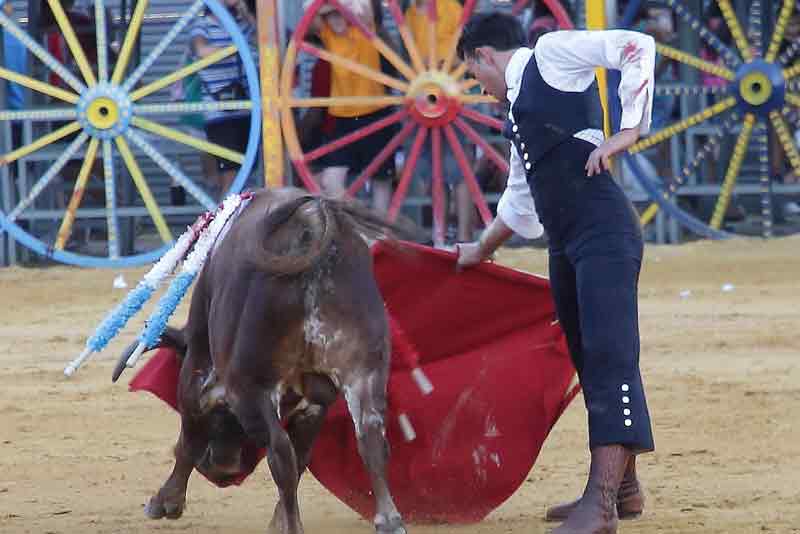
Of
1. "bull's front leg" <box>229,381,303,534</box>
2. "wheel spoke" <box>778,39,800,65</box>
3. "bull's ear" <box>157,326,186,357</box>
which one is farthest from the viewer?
"wheel spoke" <box>778,39,800,65</box>

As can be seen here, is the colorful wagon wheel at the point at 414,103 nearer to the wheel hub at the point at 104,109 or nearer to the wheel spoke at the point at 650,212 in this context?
the wheel spoke at the point at 650,212

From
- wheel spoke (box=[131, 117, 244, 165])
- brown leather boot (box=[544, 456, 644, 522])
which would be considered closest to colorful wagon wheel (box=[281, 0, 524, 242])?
wheel spoke (box=[131, 117, 244, 165])

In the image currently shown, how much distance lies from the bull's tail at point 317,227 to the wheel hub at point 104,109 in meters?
6.75

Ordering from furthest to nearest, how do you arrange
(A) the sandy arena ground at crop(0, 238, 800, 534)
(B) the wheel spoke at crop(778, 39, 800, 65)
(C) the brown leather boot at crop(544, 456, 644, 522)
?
(B) the wheel spoke at crop(778, 39, 800, 65) < (A) the sandy arena ground at crop(0, 238, 800, 534) < (C) the brown leather boot at crop(544, 456, 644, 522)

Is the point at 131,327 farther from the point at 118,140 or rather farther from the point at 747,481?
the point at 747,481

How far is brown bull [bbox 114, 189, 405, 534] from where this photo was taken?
4.78 metres

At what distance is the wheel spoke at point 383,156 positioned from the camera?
1134 centimetres

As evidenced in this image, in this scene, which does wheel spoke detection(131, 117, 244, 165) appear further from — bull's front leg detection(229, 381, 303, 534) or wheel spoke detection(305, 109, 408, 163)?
bull's front leg detection(229, 381, 303, 534)

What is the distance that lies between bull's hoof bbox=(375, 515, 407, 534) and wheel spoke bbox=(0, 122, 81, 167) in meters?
7.33

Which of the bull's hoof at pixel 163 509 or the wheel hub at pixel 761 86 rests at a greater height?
the wheel hub at pixel 761 86

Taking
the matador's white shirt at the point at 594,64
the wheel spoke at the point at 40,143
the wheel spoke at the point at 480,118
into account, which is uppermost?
the matador's white shirt at the point at 594,64

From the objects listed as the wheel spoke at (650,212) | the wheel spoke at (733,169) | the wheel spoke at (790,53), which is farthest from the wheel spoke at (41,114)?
the wheel spoke at (790,53)

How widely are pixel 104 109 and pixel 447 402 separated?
6528 mm

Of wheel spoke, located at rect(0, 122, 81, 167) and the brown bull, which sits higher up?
the brown bull
